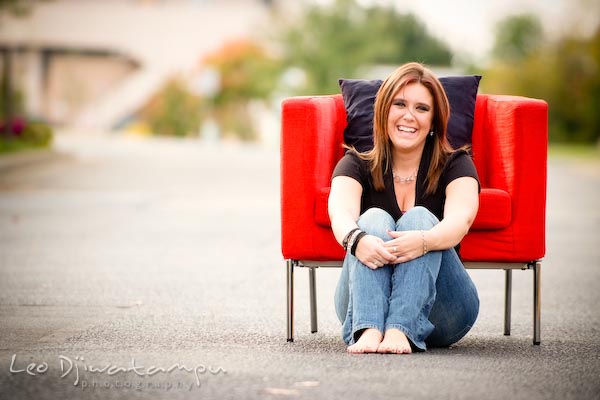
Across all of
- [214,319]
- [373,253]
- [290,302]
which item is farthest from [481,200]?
[214,319]

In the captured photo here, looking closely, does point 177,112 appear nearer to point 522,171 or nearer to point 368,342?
point 522,171

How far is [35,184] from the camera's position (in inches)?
645

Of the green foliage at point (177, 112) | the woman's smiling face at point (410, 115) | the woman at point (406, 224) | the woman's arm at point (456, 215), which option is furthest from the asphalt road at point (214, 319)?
the green foliage at point (177, 112)

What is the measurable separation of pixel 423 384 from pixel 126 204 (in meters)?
9.72

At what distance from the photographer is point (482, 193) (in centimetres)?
486

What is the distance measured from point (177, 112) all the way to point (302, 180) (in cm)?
3619

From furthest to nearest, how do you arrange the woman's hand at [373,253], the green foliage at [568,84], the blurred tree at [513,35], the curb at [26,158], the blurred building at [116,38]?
the blurred tree at [513,35] < the blurred building at [116,38] < the green foliage at [568,84] < the curb at [26,158] < the woman's hand at [373,253]

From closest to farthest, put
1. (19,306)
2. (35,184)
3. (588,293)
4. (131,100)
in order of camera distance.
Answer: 1. (19,306)
2. (588,293)
3. (35,184)
4. (131,100)

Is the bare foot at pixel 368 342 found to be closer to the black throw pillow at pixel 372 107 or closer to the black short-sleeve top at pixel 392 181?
the black short-sleeve top at pixel 392 181

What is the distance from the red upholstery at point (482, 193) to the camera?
4832mm

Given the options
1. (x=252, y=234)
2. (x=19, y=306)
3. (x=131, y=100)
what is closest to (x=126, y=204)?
(x=252, y=234)

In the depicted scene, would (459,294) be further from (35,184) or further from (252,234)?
(35,184)

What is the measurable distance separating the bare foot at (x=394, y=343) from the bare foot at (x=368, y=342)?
0.07 feet

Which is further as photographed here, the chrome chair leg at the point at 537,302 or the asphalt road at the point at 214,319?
the chrome chair leg at the point at 537,302
